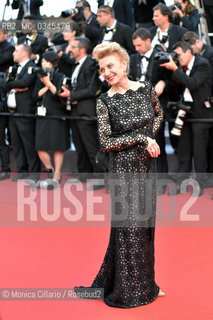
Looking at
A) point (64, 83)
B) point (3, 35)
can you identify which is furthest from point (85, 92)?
point (3, 35)

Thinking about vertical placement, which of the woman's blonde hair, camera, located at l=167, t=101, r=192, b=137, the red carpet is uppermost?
the woman's blonde hair

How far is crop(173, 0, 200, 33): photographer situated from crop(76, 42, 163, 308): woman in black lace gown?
4.26 m

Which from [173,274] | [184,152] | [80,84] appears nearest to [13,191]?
[80,84]

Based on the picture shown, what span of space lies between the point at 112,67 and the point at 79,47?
3525 millimetres

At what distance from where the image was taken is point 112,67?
361cm

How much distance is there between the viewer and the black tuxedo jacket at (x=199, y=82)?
21.0ft

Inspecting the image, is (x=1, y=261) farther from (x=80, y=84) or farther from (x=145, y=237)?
(x=80, y=84)

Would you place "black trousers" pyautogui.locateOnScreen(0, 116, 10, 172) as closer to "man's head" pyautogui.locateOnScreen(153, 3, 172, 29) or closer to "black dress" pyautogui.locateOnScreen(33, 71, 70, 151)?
"black dress" pyautogui.locateOnScreen(33, 71, 70, 151)

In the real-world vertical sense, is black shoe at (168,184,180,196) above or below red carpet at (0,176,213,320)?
above

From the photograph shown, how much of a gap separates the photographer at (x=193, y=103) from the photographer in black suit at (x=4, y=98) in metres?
2.42

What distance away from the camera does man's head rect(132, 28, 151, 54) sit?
21.7ft

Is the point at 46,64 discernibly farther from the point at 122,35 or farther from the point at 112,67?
the point at 112,67

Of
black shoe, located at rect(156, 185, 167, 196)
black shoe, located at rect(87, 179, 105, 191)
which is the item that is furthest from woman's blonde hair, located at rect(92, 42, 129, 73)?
black shoe, located at rect(87, 179, 105, 191)

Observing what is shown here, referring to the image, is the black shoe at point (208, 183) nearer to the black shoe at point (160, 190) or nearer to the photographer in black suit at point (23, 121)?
the black shoe at point (160, 190)
